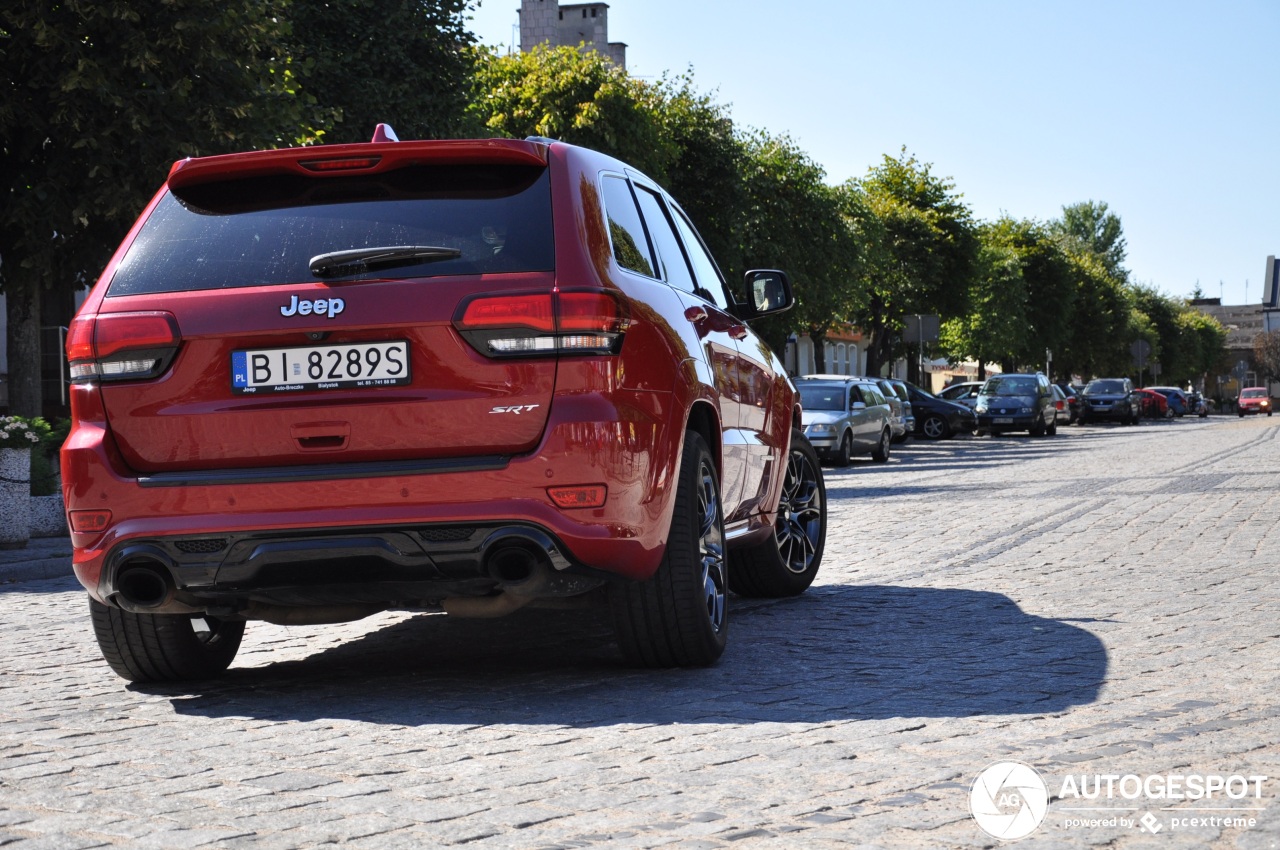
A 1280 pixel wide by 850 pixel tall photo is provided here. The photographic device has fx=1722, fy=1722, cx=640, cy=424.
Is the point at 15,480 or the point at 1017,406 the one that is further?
the point at 1017,406

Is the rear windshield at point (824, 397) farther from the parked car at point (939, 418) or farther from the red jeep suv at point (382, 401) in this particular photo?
the red jeep suv at point (382, 401)

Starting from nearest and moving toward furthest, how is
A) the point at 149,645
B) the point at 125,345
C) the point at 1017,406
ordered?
the point at 125,345, the point at 149,645, the point at 1017,406

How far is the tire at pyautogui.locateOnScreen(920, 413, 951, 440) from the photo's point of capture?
151 feet

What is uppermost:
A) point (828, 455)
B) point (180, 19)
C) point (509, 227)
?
point (180, 19)

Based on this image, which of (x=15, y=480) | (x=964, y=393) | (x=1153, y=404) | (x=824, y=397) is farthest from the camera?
(x=1153, y=404)

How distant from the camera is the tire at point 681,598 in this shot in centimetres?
602

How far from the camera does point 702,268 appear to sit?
7773mm

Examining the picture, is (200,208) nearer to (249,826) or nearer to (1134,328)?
(249,826)

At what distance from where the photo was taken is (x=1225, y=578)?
9.45 metres

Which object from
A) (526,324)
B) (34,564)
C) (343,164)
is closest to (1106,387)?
(34,564)

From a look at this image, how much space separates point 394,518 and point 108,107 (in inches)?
608

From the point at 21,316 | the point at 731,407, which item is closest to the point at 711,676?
the point at 731,407

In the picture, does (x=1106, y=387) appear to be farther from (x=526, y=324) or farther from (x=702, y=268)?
(x=526, y=324)

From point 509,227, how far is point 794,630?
8.72 ft
